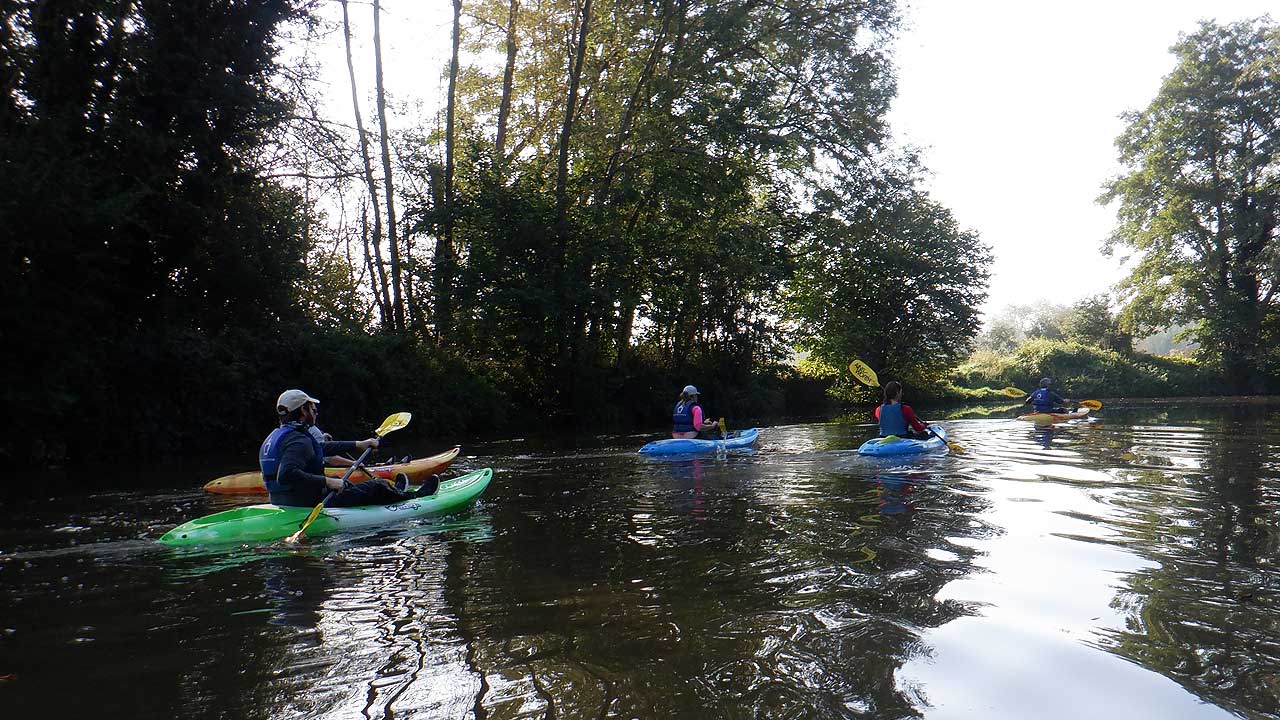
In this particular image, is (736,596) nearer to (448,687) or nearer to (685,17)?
(448,687)

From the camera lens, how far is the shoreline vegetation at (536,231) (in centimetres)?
1473

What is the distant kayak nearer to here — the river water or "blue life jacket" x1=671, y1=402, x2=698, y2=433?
"blue life jacket" x1=671, y1=402, x2=698, y2=433

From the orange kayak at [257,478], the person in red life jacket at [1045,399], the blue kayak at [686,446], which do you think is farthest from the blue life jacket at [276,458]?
the person in red life jacket at [1045,399]

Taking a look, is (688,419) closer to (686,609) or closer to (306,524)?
(306,524)

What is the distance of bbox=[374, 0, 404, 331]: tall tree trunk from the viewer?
21031 millimetres

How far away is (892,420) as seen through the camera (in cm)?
1266

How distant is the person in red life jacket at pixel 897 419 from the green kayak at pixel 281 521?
7.32 metres

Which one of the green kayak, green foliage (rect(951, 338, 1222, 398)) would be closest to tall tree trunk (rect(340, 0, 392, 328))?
the green kayak

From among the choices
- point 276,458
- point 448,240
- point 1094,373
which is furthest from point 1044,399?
point 1094,373

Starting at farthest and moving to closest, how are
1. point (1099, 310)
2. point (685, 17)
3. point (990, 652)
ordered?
1. point (1099, 310)
2. point (685, 17)
3. point (990, 652)

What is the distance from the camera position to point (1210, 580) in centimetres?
490

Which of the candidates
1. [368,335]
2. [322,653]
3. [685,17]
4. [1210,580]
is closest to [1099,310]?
[685,17]

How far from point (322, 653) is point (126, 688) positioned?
0.83m

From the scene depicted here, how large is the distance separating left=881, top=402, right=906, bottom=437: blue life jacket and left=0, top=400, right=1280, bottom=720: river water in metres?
3.49
